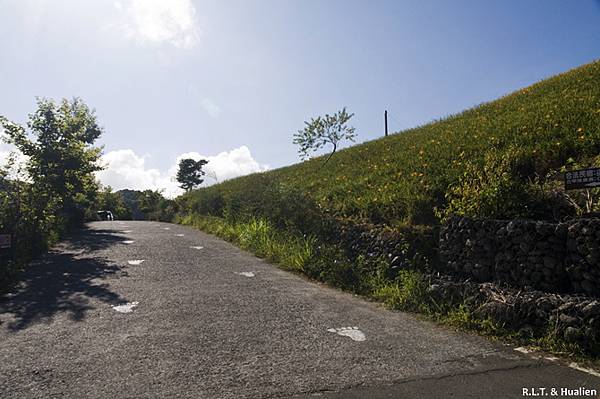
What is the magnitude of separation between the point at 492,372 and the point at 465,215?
105 inches

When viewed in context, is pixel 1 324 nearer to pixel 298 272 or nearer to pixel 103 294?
pixel 103 294

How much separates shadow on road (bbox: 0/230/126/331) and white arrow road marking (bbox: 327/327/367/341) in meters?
3.42

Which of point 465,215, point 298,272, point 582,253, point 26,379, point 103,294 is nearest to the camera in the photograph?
point 26,379

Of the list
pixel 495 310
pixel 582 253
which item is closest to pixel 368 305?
pixel 495 310

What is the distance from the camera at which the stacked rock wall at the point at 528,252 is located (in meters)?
4.39

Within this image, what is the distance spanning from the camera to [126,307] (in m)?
5.93

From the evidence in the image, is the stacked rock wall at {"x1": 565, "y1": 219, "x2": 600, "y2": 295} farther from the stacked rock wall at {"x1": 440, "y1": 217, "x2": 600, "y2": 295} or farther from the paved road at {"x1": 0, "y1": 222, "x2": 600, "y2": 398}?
the paved road at {"x1": 0, "y1": 222, "x2": 600, "y2": 398}

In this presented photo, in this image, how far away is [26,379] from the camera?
144 inches

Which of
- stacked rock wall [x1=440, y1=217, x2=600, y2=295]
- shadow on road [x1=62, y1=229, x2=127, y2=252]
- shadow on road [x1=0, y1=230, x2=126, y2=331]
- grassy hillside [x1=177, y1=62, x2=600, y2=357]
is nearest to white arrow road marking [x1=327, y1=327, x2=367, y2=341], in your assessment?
grassy hillside [x1=177, y1=62, x2=600, y2=357]

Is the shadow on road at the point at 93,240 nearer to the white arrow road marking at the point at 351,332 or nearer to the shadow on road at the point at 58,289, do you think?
the shadow on road at the point at 58,289

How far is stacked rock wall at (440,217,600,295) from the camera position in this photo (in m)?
4.39

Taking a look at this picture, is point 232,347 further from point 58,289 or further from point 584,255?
point 58,289

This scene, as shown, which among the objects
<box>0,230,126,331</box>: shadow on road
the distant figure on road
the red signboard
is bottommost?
<box>0,230,126,331</box>: shadow on road

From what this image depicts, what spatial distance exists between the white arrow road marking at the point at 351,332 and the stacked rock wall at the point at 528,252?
192 cm
